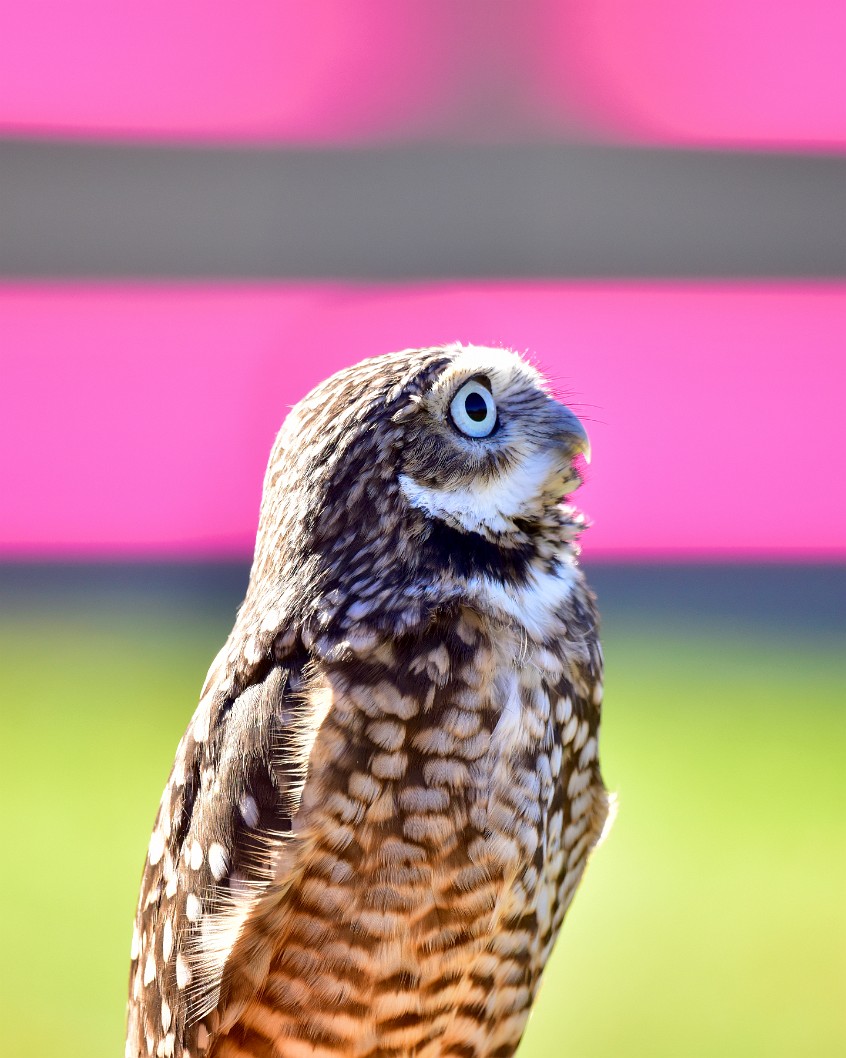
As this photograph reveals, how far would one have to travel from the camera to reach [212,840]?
1.17 metres

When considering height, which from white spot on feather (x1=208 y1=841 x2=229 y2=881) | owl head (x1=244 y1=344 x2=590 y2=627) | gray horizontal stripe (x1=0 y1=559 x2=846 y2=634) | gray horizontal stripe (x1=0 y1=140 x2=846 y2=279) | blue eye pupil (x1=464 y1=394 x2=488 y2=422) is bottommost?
white spot on feather (x1=208 y1=841 x2=229 y2=881)

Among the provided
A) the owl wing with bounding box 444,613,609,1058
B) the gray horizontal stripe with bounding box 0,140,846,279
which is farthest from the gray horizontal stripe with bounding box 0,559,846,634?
the owl wing with bounding box 444,613,609,1058

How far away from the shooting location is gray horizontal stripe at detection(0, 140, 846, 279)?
361 cm

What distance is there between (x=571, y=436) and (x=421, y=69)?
2.79 m

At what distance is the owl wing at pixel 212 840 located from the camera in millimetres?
1129

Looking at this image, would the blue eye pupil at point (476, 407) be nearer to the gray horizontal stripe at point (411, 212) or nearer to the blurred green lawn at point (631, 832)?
the blurred green lawn at point (631, 832)

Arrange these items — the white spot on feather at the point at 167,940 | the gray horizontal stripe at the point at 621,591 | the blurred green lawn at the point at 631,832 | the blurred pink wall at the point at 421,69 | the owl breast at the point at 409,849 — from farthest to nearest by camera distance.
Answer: the gray horizontal stripe at the point at 621,591
the blurred pink wall at the point at 421,69
the blurred green lawn at the point at 631,832
the white spot on feather at the point at 167,940
the owl breast at the point at 409,849

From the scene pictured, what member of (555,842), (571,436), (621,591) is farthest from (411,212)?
(555,842)

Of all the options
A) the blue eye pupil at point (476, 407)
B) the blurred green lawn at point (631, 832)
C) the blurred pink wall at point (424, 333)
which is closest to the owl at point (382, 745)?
the blue eye pupil at point (476, 407)

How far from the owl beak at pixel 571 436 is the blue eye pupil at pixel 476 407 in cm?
10

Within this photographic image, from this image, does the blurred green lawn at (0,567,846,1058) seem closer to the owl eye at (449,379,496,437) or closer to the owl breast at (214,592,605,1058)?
the owl breast at (214,592,605,1058)

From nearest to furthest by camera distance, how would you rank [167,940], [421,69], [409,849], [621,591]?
1. [409,849]
2. [167,940]
3. [421,69]
4. [621,591]

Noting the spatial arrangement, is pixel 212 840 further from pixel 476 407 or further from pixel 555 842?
pixel 476 407

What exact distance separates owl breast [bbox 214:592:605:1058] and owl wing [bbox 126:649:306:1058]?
30mm
